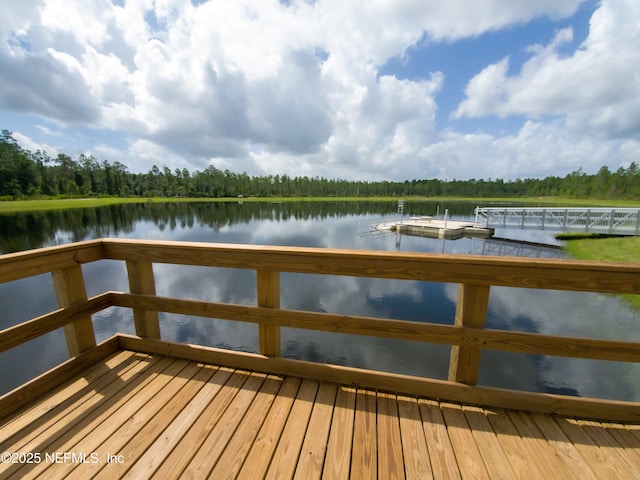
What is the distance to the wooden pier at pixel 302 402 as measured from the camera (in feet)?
4.44

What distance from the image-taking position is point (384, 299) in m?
11.4

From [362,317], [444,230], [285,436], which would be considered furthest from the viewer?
[444,230]

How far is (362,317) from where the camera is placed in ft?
5.80

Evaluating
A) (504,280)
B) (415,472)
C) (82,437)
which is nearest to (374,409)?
(415,472)

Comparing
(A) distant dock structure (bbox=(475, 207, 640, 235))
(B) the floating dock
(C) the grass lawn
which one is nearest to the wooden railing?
A: (C) the grass lawn

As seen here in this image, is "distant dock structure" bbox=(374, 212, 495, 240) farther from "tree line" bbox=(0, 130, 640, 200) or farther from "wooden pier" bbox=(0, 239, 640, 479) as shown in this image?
"tree line" bbox=(0, 130, 640, 200)

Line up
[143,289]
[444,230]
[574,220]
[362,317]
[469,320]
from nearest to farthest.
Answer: [469,320] < [362,317] < [143,289] < [574,220] < [444,230]

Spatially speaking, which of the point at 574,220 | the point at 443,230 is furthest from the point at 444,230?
the point at 574,220

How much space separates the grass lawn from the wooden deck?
47.1 ft

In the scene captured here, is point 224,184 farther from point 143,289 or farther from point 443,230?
point 143,289

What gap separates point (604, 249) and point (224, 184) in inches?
3440

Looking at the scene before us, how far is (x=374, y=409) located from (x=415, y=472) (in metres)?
0.40

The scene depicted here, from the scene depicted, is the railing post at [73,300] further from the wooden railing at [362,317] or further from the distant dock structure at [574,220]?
the distant dock structure at [574,220]

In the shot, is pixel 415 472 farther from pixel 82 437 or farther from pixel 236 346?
pixel 236 346
